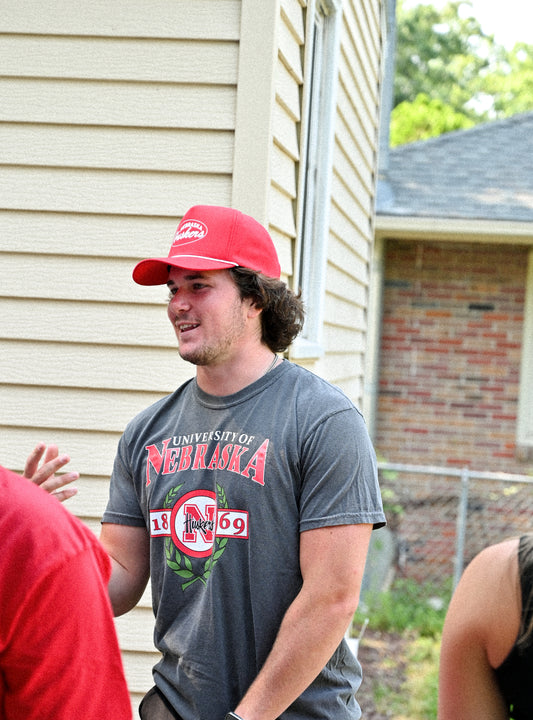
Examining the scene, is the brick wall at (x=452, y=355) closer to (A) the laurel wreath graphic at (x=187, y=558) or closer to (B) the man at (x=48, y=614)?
(A) the laurel wreath graphic at (x=187, y=558)

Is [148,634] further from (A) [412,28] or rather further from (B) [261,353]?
(A) [412,28]

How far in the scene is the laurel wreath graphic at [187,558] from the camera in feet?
7.30

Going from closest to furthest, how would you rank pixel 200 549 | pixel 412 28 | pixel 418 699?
1. pixel 200 549
2. pixel 418 699
3. pixel 412 28

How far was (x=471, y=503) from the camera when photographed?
902cm

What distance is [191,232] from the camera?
2471 mm

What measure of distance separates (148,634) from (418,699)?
3.49 metres

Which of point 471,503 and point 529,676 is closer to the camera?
point 529,676

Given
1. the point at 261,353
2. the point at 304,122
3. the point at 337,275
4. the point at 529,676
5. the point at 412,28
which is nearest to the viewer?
→ the point at 529,676

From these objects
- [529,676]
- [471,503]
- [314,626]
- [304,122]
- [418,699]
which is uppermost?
[304,122]

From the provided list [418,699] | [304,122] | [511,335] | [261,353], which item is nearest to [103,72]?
[304,122]

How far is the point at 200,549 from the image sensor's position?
2264mm

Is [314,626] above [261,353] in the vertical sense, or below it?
below

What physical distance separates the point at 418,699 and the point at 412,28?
30.5 meters

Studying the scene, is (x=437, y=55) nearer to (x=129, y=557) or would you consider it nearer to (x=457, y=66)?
(x=457, y=66)
